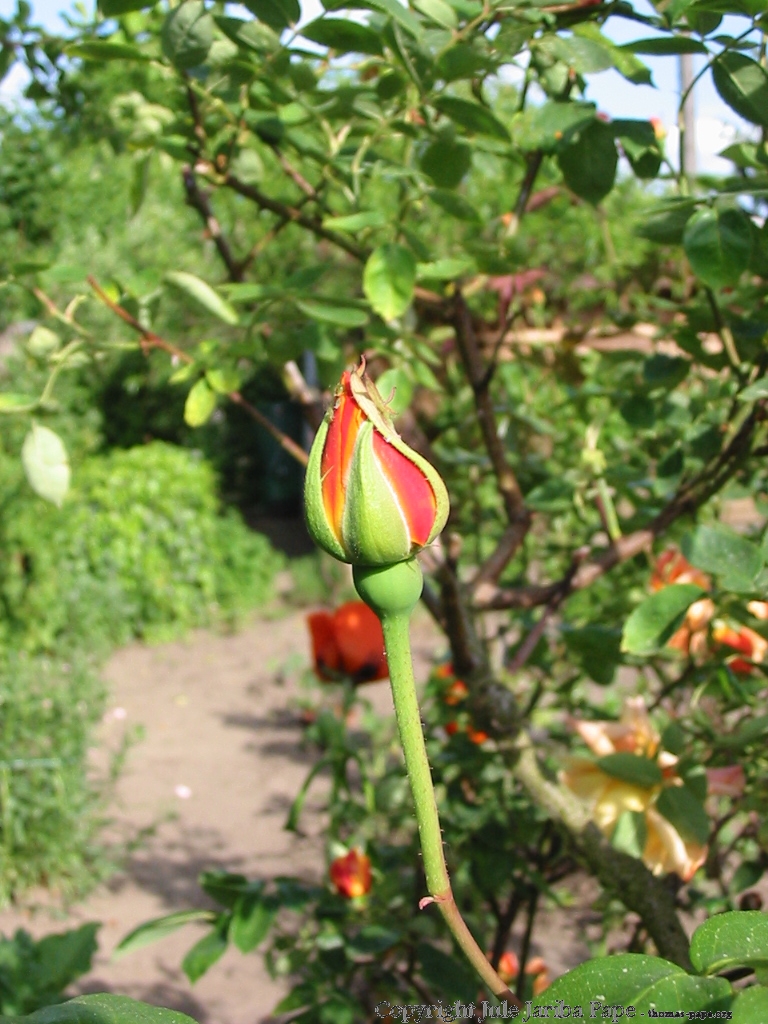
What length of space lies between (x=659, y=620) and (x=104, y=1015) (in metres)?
0.48

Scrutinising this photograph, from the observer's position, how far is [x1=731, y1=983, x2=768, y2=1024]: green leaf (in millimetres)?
286

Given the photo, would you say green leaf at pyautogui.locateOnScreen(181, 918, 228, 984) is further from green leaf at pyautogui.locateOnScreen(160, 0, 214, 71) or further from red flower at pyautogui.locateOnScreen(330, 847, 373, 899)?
green leaf at pyautogui.locateOnScreen(160, 0, 214, 71)

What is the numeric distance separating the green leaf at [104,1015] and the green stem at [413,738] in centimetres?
9

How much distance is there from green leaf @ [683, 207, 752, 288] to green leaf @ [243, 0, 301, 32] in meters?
0.30

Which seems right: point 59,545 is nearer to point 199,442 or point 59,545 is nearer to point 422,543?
point 199,442

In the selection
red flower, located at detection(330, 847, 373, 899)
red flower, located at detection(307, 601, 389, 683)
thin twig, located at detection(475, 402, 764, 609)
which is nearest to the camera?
thin twig, located at detection(475, 402, 764, 609)

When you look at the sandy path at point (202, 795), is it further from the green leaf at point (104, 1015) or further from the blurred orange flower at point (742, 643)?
the green leaf at point (104, 1015)

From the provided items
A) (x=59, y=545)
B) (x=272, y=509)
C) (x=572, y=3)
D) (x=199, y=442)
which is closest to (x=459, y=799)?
(x=572, y=3)

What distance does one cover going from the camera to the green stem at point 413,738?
0.34m

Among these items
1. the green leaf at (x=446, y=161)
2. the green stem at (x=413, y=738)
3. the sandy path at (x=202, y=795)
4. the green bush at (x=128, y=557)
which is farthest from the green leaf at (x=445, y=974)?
the green bush at (x=128, y=557)

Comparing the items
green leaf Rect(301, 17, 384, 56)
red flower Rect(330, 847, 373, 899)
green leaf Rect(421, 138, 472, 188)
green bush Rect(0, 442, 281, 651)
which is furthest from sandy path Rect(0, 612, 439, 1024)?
green leaf Rect(301, 17, 384, 56)

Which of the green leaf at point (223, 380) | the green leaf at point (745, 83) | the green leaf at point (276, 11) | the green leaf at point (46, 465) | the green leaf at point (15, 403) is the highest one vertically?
the green leaf at point (276, 11)

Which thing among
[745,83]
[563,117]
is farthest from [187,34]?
[745,83]

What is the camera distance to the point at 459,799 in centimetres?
116
